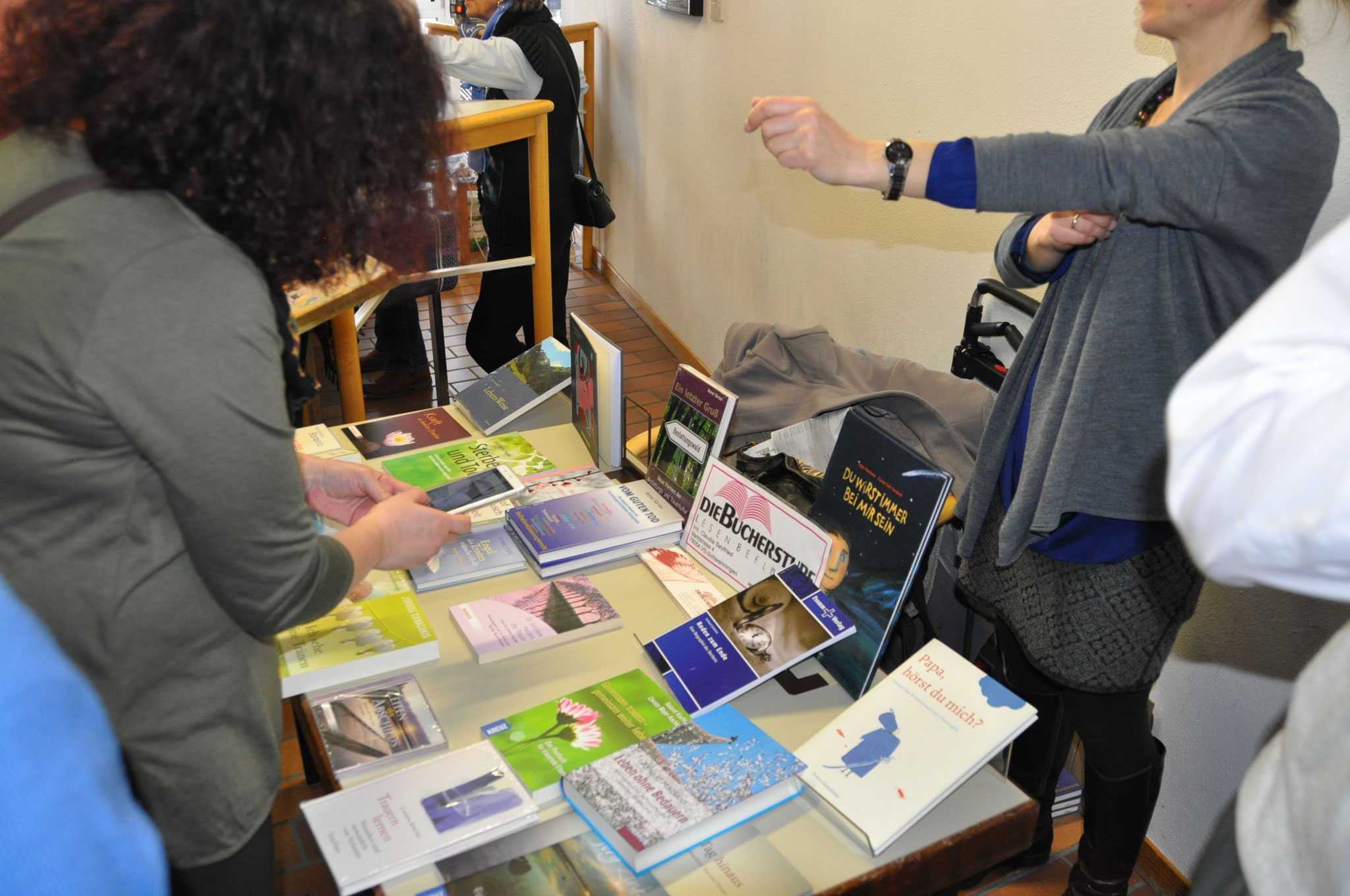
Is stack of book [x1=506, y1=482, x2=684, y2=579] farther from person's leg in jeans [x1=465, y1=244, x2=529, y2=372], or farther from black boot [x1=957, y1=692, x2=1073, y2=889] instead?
person's leg in jeans [x1=465, y1=244, x2=529, y2=372]

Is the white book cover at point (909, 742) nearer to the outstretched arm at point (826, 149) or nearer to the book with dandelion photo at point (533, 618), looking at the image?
the book with dandelion photo at point (533, 618)

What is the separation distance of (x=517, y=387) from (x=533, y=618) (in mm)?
771

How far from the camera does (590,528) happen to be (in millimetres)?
1531

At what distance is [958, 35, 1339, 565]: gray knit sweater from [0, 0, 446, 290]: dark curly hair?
0.64 m

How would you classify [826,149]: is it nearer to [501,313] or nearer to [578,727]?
[578,727]

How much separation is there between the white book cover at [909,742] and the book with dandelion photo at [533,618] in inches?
14.5

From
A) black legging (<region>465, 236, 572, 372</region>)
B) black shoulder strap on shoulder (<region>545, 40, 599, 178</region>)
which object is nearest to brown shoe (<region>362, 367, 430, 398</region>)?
black legging (<region>465, 236, 572, 372</region>)

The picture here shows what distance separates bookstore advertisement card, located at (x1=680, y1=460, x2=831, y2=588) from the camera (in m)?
1.33

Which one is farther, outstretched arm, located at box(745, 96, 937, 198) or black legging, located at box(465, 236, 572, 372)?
black legging, located at box(465, 236, 572, 372)

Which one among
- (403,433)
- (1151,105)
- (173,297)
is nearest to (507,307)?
(403,433)

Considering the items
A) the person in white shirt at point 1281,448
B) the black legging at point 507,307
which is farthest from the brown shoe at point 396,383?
the person in white shirt at point 1281,448

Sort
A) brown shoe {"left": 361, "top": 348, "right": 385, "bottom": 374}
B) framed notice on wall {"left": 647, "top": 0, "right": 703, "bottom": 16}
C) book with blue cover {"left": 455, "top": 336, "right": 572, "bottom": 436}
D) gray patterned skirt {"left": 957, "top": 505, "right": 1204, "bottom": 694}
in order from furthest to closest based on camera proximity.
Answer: brown shoe {"left": 361, "top": 348, "right": 385, "bottom": 374}
framed notice on wall {"left": 647, "top": 0, "right": 703, "bottom": 16}
book with blue cover {"left": 455, "top": 336, "right": 572, "bottom": 436}
gray patterned skirt {"left": 957, "top": 505, "right": 1204, "bottom": 694}

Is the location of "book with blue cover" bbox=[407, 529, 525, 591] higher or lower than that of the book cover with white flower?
higher

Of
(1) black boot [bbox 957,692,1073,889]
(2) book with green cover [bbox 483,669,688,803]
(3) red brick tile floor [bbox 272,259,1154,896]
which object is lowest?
(3) red brick tile floor [bbox 272,259,1154,896]
